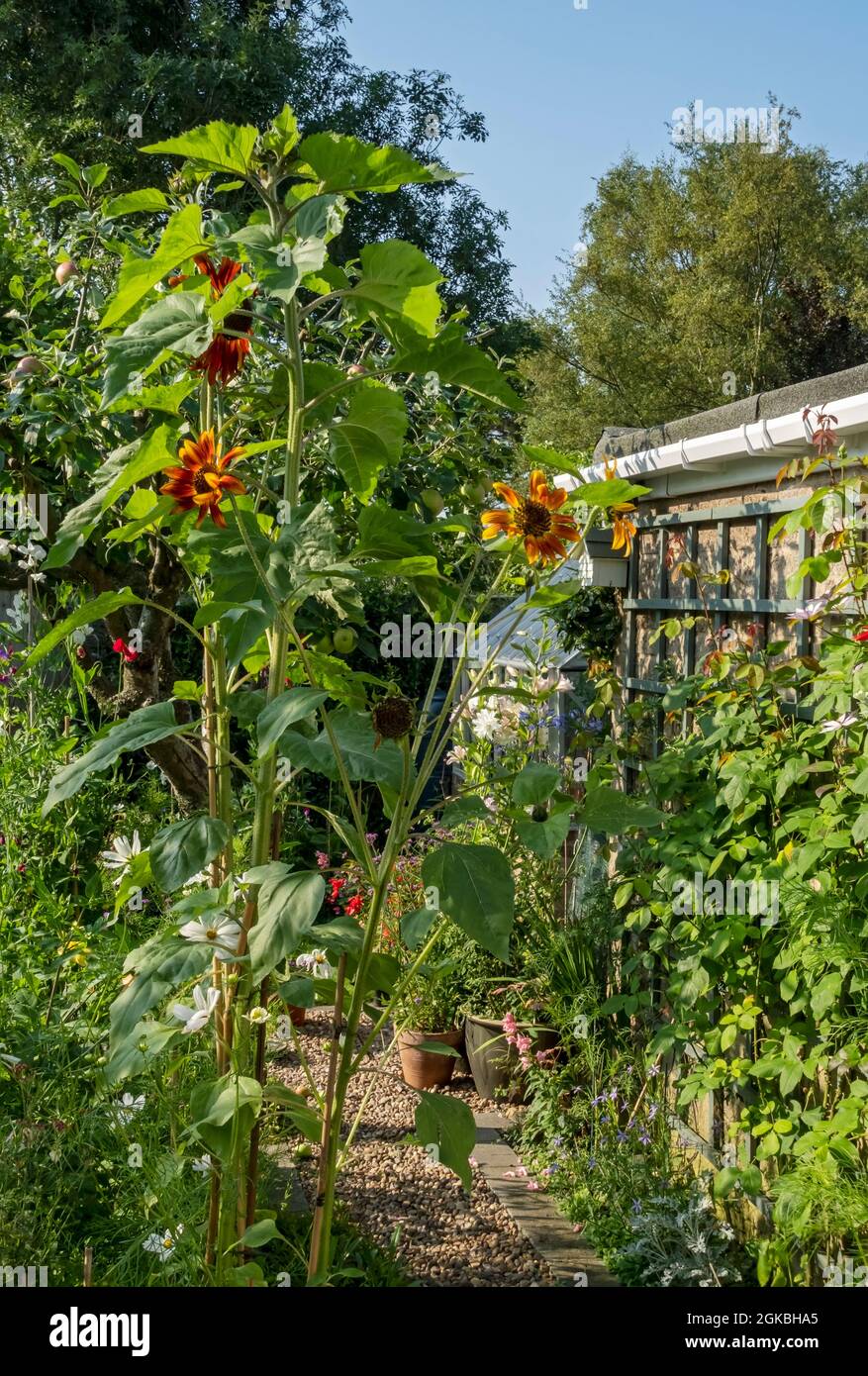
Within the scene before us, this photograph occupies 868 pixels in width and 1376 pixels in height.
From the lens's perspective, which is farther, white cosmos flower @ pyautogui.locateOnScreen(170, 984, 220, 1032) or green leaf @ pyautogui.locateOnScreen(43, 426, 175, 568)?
white cosmos flower @ pyautogui.locateOnScreen(170, 984, 220, 1032)

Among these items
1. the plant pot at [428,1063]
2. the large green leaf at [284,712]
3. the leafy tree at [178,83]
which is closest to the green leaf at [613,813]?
the large green leaf at [284,712]

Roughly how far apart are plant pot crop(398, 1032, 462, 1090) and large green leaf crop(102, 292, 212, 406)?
359cm

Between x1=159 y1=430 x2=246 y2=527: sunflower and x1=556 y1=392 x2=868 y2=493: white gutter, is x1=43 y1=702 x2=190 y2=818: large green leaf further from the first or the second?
x1=556 y1=392 x2=868 y2=493: white gutter

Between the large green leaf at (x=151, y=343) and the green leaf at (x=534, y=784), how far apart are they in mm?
796

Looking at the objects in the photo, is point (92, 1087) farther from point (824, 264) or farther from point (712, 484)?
point (824, 264)

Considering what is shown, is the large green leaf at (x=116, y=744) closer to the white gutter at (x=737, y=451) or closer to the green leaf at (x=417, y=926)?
the green leaf at (x=417, y=926)

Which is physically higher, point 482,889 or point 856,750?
point 856,750

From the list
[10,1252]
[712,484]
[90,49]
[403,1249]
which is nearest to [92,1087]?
[10,1252]

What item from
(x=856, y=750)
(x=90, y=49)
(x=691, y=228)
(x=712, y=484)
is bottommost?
(x=856, y=750)

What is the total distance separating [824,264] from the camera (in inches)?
808

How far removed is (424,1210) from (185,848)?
241 cm

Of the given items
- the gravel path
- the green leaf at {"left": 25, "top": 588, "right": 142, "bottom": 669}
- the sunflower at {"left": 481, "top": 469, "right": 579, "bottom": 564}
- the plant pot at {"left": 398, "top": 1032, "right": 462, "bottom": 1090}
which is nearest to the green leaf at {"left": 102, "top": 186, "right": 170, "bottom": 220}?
the green leaf at {"left": 25, "top": 588, "right": 142, "bottom": 669}

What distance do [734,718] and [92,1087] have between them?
6.88ft

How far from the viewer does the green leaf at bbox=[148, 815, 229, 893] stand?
1.77 metres
